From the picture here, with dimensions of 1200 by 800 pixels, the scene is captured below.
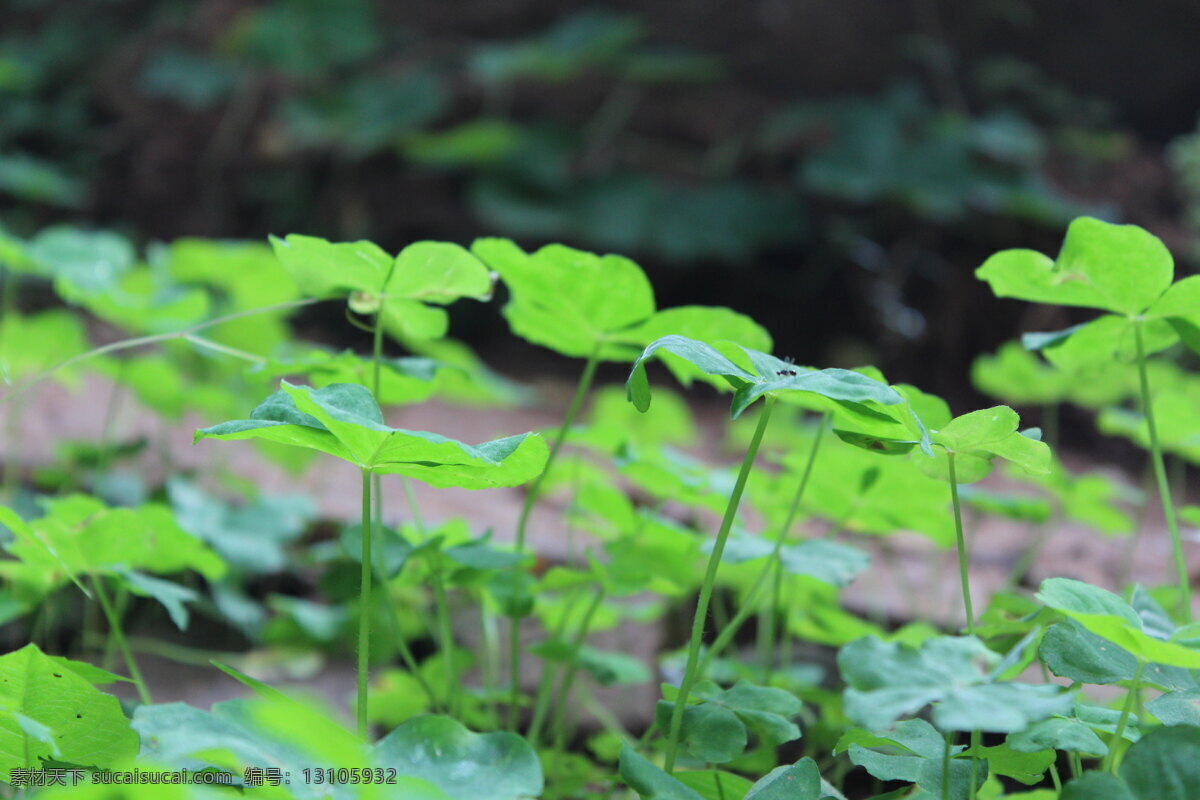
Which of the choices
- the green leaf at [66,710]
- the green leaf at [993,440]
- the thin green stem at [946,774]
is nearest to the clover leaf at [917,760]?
the thin green stem at [946,774]

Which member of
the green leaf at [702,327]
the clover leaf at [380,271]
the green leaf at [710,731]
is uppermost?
the clover leaf at [380,271]

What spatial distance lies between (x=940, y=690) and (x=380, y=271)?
1.93 feet

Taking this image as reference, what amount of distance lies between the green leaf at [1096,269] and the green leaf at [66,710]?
2.64ft

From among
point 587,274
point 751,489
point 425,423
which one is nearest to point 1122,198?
point 425,423

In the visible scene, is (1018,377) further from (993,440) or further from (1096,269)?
(993,440)

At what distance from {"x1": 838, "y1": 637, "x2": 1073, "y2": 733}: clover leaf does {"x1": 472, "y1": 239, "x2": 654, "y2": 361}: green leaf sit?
→ 1.41 ft

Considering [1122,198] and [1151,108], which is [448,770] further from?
[1151,108]

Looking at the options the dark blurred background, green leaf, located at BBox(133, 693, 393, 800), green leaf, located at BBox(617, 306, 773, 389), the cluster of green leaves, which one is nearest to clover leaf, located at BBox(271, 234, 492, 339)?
the cluster of green leaves

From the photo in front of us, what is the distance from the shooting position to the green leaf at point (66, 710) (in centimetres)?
65

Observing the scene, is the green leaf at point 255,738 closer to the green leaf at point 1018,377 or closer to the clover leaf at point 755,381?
the clover leaf at point 755,381

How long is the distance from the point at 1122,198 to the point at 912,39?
1.05m

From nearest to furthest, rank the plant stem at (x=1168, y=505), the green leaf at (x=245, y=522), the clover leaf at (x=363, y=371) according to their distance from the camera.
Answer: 1. the plant stem at (x=1168, y=505)
2. the clover leaf at (x=363, y=371)
3. the green leaf at (x=245, y=522)

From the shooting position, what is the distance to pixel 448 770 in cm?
59

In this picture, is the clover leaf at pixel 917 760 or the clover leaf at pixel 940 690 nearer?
the clover leaf at pixel 940 690
